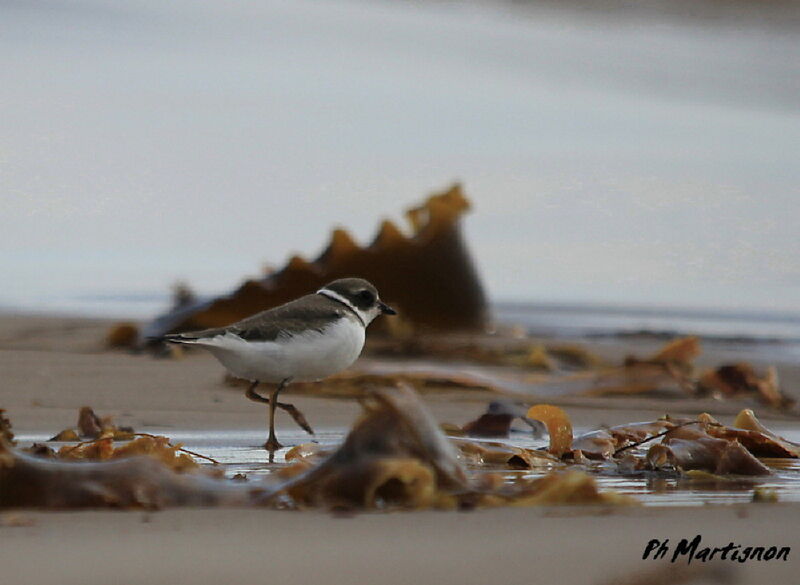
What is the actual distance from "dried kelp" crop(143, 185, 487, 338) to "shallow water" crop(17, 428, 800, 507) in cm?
209

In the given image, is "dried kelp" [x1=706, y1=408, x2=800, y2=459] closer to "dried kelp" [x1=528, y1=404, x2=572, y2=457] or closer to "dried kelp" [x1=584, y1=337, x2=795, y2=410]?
"dried kelp" [x1=528, y1=404, x2=572, y2=457]

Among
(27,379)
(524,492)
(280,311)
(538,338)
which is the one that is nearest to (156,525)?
(524,492)

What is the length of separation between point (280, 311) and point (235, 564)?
2.40 meters

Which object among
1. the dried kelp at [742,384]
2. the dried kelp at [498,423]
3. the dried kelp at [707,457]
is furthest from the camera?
the dried kelp at [742,384]

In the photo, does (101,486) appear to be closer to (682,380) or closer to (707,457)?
(707,457)

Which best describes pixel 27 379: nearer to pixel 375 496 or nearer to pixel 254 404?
pixel 254 404

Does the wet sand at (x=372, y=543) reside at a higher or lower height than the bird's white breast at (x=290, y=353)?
lower

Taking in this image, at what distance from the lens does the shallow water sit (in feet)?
10.2

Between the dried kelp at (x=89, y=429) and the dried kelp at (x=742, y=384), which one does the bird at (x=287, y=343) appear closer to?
the dried kelp at (x=89, y=429)

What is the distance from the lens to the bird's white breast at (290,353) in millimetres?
4438

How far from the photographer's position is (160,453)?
3.32 meters

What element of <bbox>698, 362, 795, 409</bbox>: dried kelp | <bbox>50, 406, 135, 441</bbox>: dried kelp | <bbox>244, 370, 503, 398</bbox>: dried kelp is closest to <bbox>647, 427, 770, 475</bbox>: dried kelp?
<bbox>50, 406, 135, 441</bbox>: dried kelp

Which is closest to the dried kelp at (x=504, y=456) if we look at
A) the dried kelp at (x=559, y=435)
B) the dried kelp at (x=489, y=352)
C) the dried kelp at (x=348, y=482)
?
the dried kelp at (x=559, y=435)

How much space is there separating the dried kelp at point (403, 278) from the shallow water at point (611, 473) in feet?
6.85
